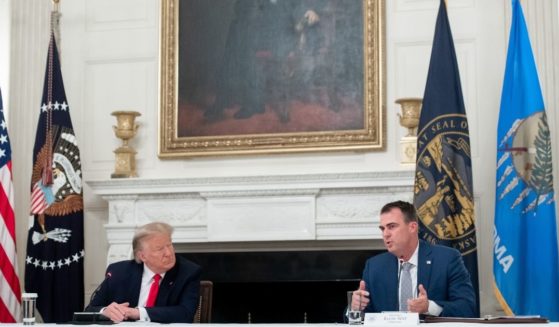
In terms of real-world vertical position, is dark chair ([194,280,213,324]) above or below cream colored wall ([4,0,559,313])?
below

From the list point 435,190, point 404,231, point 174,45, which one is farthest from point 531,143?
point 174,45

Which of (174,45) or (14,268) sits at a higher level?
(174,45)

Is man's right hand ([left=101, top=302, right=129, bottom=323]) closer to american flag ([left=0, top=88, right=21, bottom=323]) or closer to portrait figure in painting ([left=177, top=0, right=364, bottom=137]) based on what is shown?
american flag ([left=0, top=88, right=21, bottom=323])

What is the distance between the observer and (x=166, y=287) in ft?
15.8

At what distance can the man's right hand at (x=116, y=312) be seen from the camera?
4465 millimetres

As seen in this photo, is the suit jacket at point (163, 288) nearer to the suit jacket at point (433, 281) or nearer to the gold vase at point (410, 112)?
the suit jacket at point (433, 281)

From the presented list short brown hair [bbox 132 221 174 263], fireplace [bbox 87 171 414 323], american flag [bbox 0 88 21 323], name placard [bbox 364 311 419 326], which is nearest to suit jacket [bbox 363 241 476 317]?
name placard [bbox 364 311 419 326]

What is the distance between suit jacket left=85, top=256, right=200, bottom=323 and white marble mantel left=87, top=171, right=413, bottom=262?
1952 millimetres

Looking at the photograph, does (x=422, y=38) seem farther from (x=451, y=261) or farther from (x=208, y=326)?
(x=208, y=326)

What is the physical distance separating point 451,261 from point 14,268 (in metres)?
3.49

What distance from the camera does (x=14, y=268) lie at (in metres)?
6.84

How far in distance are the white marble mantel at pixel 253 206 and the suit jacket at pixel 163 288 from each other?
1952mm

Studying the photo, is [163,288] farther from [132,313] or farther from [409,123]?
[409,123]

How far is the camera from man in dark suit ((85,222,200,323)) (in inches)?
189
